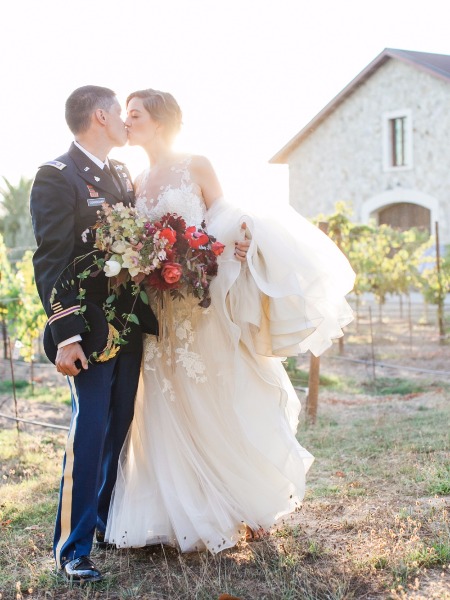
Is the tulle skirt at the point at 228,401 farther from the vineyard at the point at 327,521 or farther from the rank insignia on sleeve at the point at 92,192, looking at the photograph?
the rank insignia on sleeve at the point at 92,192

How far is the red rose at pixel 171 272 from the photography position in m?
3.18

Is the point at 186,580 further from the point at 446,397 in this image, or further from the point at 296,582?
the point at 446,397

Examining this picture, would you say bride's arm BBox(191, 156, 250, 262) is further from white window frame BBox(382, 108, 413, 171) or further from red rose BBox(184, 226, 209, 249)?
white window frame BBox(382, 108, 413, 171)

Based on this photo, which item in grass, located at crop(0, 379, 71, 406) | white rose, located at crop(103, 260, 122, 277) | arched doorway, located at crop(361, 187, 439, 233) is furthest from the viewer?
arched doorway, located at crop(361, 187, 439, 233)

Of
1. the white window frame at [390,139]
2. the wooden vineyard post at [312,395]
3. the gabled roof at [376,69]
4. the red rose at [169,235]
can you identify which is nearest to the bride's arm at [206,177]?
the red rose at [169,235]


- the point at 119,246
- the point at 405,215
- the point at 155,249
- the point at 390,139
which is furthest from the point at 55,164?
the point at 390,139

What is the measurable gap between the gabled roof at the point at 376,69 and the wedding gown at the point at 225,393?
1726 cm

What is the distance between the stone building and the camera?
19812mm

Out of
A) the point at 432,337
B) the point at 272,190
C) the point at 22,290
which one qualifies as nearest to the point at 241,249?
the point at 272,190

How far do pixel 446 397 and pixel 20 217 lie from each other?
30199 mm

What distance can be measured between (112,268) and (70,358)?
42 centimetres

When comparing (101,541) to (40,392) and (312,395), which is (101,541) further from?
(40,392)

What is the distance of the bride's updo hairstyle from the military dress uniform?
405 millimetres

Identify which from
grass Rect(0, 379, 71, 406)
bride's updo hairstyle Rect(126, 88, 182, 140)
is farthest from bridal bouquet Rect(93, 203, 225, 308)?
grass Rect(0, 379, 71, 406)
